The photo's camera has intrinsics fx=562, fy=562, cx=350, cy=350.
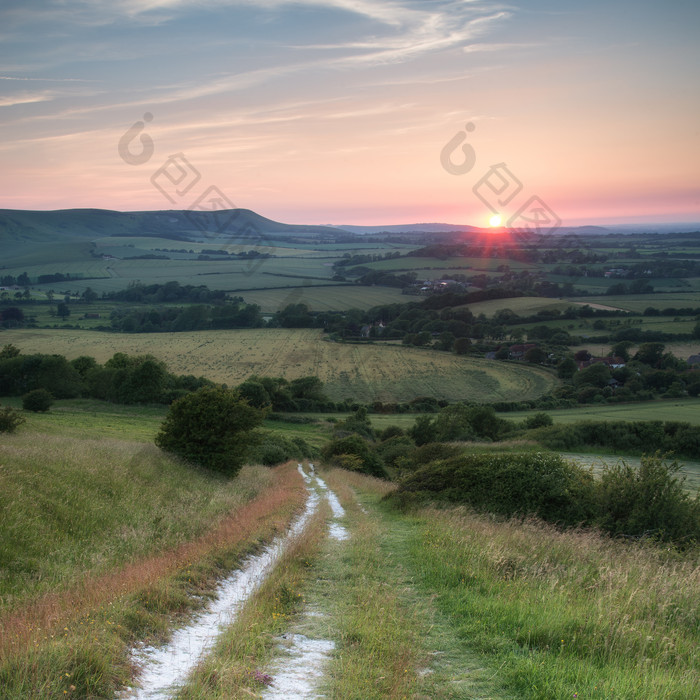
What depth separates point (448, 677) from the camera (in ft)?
16.9

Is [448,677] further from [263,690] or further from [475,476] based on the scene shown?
[475,476]

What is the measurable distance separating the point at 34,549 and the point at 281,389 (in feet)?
184

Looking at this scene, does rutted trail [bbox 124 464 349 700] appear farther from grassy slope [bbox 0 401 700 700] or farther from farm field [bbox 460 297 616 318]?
farm field [bbox 460 297 616 318]

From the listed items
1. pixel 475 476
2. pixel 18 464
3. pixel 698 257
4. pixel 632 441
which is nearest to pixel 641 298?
pixel 698 257

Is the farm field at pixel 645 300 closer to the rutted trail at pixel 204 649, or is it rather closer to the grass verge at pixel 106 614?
the grass verge at pixel 106 614

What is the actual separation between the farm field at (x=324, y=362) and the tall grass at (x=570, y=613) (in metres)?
59.8

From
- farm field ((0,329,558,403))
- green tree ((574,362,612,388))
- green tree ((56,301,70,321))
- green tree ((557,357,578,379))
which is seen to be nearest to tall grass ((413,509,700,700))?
farm field ((0,329,558,403))

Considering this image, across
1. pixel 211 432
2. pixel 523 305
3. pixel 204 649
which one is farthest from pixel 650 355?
pixel 204 649

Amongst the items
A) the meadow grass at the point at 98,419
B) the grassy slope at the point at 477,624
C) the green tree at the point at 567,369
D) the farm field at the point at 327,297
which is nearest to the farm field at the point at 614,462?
the meadow grass at the point at 98,419

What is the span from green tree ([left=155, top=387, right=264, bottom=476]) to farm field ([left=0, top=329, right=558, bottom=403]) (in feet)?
151

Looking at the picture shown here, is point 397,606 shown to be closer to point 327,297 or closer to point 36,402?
point 36,402

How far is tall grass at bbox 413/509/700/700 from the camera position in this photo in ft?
16.4

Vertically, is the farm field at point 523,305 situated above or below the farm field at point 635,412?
above

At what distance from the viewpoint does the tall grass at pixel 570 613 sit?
16.4 ft
